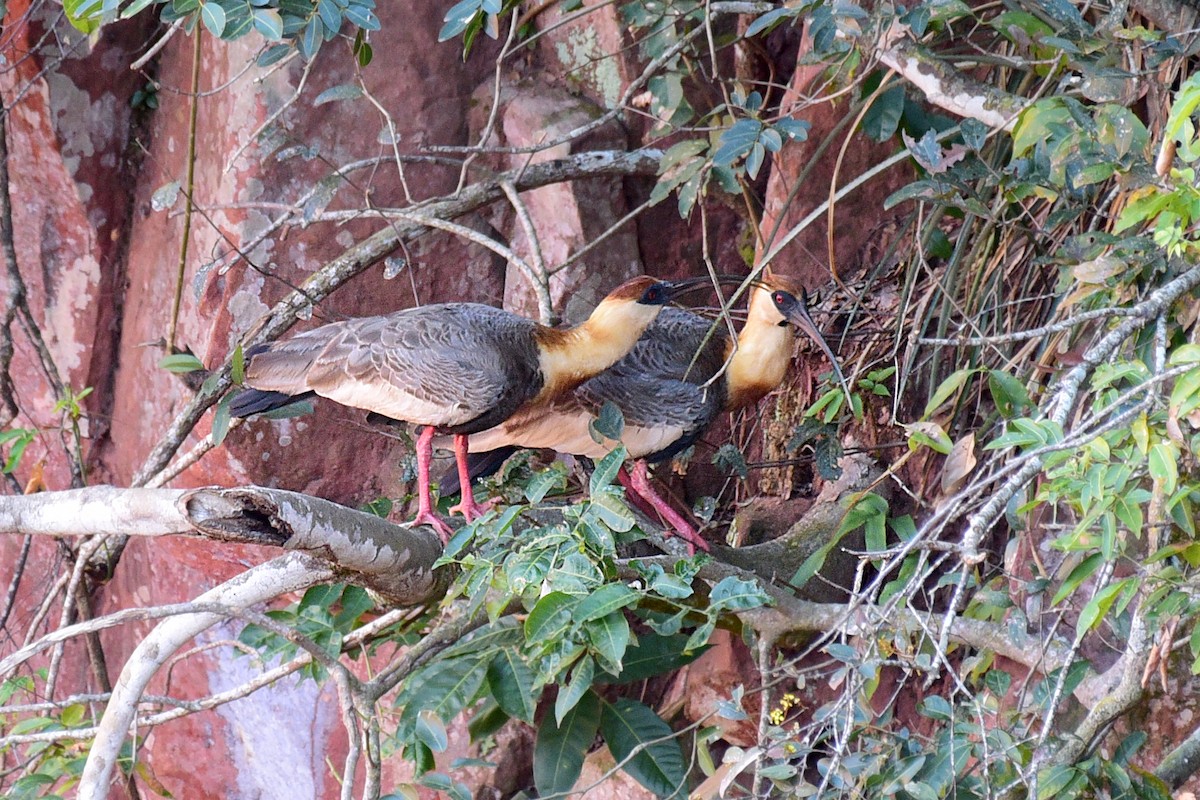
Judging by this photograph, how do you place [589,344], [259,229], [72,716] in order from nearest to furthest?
[72,716] → [589,344] → [259,229]

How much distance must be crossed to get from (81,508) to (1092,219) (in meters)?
2.36

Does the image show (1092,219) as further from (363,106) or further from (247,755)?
(247,755)

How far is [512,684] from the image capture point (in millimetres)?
2723

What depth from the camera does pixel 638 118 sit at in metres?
3.97

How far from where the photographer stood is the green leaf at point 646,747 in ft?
9.65

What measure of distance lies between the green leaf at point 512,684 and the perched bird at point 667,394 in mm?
622

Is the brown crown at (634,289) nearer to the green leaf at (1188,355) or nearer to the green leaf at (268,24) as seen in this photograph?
the green leaf at (268,24)

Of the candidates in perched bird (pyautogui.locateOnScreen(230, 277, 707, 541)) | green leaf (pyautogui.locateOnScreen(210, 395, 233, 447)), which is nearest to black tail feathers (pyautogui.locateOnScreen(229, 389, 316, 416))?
perched bird (pyautogui.locateOnScreen(230, 277, 707, 541))

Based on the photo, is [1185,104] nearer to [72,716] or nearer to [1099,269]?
[1099,269]

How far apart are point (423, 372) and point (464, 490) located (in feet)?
1.16

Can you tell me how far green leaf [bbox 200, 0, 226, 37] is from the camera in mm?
2182

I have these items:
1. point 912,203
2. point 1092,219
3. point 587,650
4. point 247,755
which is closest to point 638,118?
point 912,203

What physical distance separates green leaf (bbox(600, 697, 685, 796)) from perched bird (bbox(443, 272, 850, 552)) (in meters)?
0.45

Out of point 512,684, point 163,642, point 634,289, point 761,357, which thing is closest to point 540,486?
point 512,684
